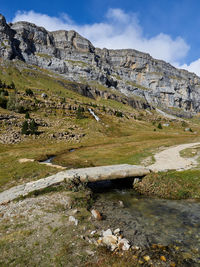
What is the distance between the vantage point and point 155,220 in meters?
12.8

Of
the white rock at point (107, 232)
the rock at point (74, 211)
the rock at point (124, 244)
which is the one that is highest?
the rock at point (124, 244)

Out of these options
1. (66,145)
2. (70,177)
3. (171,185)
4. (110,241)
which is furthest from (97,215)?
(66,145)

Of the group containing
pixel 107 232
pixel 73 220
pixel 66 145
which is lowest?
pixel 66 145

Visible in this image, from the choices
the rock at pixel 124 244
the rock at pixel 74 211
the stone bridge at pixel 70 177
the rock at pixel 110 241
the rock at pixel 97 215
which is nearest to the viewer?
the rock at pixel 124 244

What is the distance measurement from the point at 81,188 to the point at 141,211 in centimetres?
657

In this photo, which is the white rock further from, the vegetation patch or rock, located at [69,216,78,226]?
the vegetation patch

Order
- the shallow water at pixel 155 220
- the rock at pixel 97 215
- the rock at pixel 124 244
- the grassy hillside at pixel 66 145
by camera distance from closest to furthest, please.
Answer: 1. the rock at pixel 124 244
2. the shallow water at pixel 155 220
3. the rock at pixel 97 215
4. the grassy hillside at pixel 66 145

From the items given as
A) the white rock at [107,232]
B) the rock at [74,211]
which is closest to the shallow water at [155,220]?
the white rock at [107,232]

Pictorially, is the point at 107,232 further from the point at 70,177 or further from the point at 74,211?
the point at 70,177

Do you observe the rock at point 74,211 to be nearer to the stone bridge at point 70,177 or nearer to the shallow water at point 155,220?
the shallow water at point 155,220

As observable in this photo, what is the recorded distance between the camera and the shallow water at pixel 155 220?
10.2m

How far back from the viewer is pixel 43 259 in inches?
330

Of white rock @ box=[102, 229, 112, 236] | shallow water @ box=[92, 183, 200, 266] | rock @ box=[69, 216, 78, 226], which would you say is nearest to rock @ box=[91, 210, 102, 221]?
shallow water @ box=[92, 183, 200, 266]

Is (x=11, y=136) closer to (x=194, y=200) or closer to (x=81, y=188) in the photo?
(x=81, y=188)
